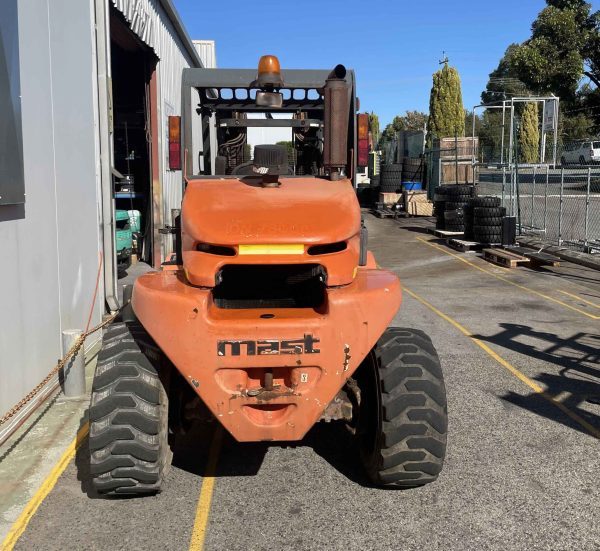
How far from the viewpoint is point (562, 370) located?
22.6ft

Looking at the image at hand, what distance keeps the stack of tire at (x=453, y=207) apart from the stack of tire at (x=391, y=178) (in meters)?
6.93

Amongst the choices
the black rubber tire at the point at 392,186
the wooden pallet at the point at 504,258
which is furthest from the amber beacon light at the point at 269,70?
the black rubber tire at the point at 392,186

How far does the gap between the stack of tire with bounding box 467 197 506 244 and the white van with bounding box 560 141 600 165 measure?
2088 centimetres

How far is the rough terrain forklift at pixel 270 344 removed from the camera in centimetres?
357

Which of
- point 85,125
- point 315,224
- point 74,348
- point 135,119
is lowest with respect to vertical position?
point 74,348

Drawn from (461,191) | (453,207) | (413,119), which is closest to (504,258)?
(453,207)

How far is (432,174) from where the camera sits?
1029 inches

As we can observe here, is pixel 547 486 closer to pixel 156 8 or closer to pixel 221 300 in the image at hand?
pixel 221 300

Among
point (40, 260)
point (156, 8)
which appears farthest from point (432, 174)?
point (40, 260)

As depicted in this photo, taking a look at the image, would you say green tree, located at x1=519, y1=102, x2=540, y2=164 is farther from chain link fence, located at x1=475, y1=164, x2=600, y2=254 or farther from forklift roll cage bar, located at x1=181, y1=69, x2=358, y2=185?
forklift roll cage bar, located at x1=181, y1=69, x2=358, y2=185

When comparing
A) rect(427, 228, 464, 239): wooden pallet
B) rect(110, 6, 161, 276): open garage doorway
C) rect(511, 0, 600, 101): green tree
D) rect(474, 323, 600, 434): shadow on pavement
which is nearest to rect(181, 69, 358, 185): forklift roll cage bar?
rect(474, 323, 600, 434): shadow on pavement

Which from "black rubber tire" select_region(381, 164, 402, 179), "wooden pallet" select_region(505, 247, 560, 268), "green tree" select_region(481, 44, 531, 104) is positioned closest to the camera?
"wooden pallet" select_region(505, 247, 560, 268)

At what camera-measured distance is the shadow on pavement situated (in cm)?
573

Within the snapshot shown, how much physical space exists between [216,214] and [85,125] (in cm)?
464
